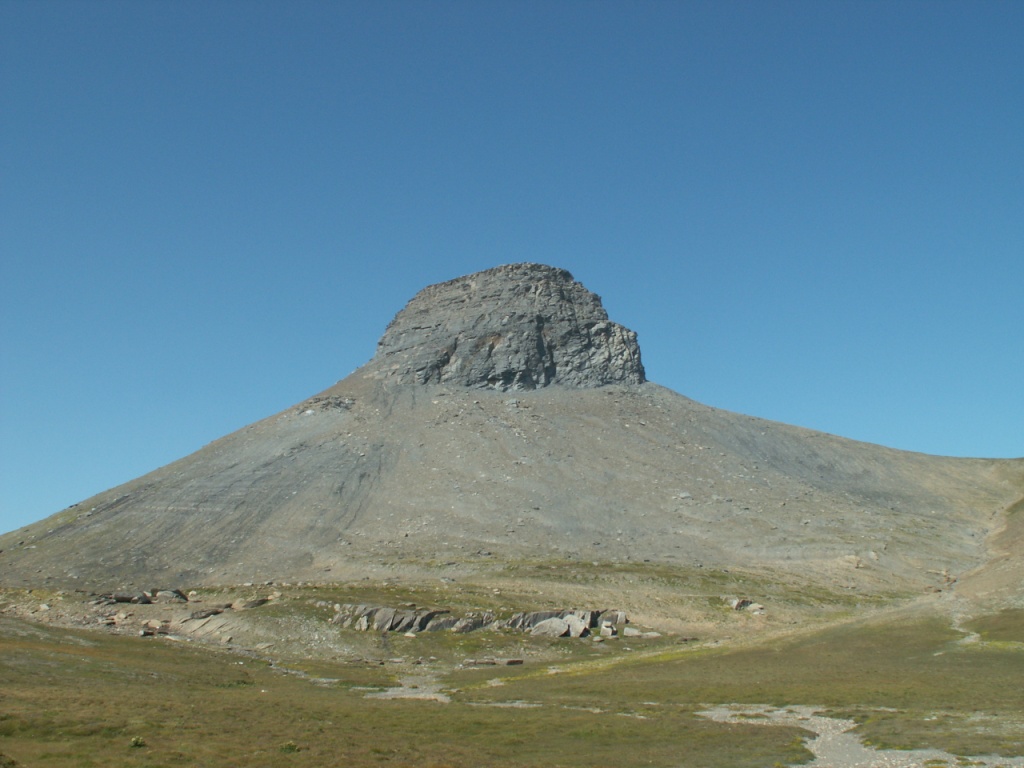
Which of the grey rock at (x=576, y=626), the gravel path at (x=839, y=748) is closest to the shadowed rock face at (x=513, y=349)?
the grey rock at (x=576, y=626)

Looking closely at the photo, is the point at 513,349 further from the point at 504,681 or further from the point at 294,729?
the point at 294,729

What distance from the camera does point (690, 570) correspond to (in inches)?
4018

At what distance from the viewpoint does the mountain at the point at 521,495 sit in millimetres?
107125

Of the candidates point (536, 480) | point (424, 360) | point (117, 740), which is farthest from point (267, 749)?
point (424, 360)

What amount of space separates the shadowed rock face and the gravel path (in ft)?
462

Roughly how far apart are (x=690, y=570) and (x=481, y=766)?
8061 cm

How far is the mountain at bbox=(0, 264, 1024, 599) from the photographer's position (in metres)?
107

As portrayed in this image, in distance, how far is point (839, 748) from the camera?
31000 millimetres

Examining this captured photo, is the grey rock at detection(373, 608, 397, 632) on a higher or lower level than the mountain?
lower

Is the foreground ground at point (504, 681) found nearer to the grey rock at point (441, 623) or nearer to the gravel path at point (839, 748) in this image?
the gravel path at point (839, 748)

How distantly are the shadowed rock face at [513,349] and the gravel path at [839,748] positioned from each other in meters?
141

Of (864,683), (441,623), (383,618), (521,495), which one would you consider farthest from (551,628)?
(521,495)

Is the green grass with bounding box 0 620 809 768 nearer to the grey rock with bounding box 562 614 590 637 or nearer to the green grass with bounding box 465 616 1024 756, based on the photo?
the green grass with bounding box 465 616 1024 756

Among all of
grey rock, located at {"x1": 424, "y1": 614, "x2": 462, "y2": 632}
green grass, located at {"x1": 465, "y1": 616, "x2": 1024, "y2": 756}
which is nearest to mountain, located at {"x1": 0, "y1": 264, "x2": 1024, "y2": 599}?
grey rock, located at {"x1": 424, "y1": 614, "x2": 462, "y2": 632}
